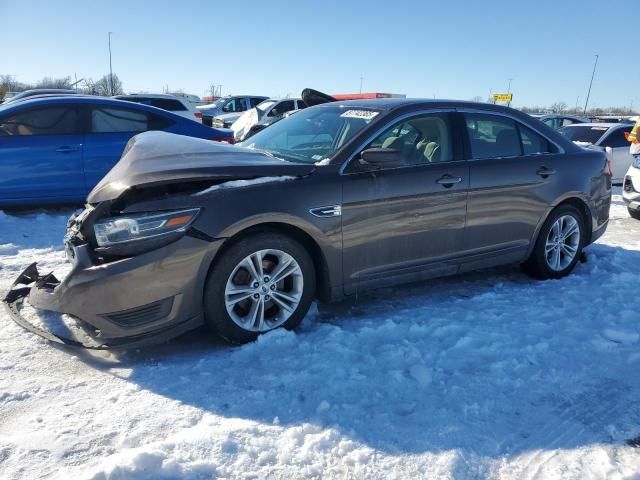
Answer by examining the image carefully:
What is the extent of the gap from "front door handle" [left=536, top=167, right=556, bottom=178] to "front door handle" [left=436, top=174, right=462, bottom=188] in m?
1.00

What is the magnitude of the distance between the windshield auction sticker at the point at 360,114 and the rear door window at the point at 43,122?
424 centimetres

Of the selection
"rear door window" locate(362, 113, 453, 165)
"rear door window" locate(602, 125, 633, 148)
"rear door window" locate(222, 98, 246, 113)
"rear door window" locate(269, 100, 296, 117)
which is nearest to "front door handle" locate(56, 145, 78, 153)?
"rear door window" locate(362, 113, 453, 165)

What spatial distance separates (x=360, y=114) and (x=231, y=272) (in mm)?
1709

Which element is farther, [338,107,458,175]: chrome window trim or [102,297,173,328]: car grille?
[338,107,458,175]: chrome window trim

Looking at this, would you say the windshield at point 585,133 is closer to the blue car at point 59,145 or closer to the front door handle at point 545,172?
the front door handle at point 545,172

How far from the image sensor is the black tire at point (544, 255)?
4742 mm

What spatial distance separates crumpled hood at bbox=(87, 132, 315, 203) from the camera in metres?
3.10

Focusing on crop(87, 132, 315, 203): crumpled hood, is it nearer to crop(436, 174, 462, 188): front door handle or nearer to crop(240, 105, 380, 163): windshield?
crop(240, 105, 380, 163): windshield

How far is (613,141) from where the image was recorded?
441 inches

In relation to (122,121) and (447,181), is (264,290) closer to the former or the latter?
(447,181)

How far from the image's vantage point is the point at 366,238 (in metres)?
3.67

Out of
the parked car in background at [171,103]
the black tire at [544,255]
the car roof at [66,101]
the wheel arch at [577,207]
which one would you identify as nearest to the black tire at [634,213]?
the wheel arch at [577,207]

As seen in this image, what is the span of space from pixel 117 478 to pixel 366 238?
2182 mm

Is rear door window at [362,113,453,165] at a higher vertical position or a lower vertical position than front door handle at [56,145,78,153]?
higher
